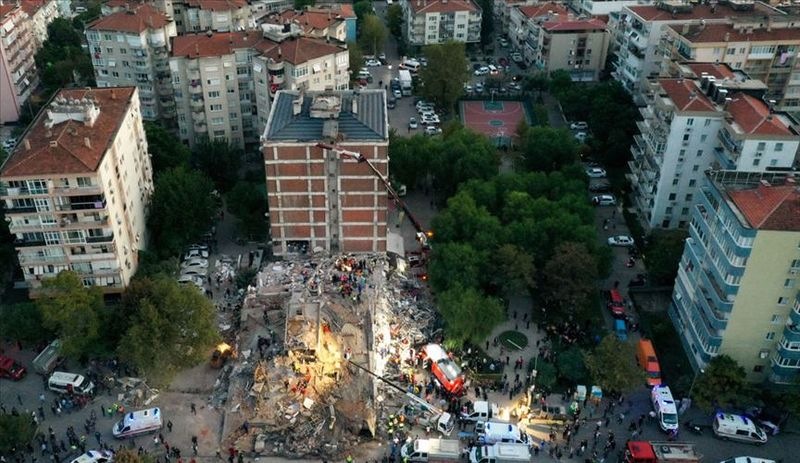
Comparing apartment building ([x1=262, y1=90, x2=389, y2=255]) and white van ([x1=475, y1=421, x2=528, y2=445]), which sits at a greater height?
apartment building ([x1=262, y1=90, x2=389, y2=255])

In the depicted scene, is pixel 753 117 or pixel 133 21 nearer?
pixel 753 117

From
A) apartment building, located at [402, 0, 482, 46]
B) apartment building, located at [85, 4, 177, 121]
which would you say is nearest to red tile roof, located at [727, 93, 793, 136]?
apartment building, located at [85, 4, 177, 121]

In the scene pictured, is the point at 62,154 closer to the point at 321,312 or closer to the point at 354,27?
the point at 321,312

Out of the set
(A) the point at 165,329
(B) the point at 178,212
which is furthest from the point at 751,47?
(A) the point at 165,329

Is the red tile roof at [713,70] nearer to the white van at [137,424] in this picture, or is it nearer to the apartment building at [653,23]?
the apartment building at [653,23]

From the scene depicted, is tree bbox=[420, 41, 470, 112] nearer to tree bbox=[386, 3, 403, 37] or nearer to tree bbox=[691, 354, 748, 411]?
tree bbox=[386, 3, 403, 37]

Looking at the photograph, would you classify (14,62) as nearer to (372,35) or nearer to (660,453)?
(372,35)
